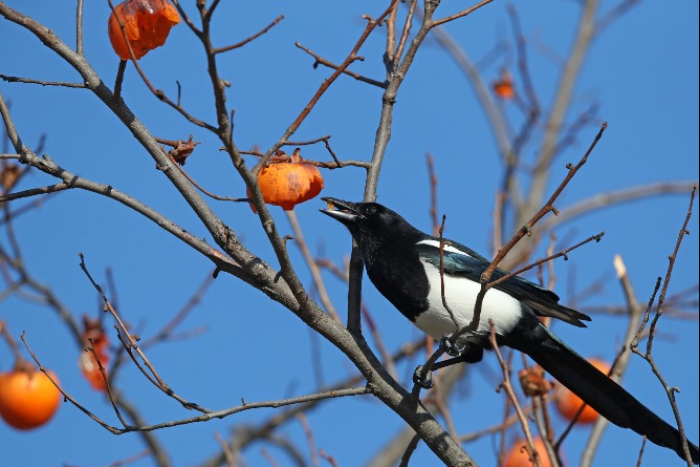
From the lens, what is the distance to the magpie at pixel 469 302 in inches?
147

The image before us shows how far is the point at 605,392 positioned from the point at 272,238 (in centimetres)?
Answer: 179

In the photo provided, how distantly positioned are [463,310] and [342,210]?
76 cm

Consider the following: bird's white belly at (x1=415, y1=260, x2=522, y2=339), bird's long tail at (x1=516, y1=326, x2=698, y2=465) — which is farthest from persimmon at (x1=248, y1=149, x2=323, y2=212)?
bird's long tail at (x1=516, y1=326, x2=698, y2=465)

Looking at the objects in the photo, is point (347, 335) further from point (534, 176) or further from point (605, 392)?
point (534, 176)

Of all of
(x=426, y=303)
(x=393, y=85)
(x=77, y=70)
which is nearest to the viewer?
(x=77, y=70)

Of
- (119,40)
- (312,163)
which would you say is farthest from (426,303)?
(119,40)

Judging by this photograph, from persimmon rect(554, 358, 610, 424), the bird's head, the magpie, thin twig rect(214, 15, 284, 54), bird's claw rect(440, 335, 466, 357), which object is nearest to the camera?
thin twig rect(214, 15, 284, 54)

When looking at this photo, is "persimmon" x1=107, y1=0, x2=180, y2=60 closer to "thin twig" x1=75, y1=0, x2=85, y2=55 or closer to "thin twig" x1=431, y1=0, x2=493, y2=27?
"thin twig" x1=75, y1=0, x2=85, y2=55

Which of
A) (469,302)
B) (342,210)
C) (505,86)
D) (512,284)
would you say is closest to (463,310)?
(469,302)

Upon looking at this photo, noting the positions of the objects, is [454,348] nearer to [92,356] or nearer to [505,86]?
[92,356]

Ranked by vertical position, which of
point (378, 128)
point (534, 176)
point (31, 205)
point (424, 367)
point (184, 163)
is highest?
point (534, 176)

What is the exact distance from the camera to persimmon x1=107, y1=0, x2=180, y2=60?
279 cm

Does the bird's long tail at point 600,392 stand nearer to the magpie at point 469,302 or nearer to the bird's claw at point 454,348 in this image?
the magpie at point 469,302

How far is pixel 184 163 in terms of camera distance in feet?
9.74
